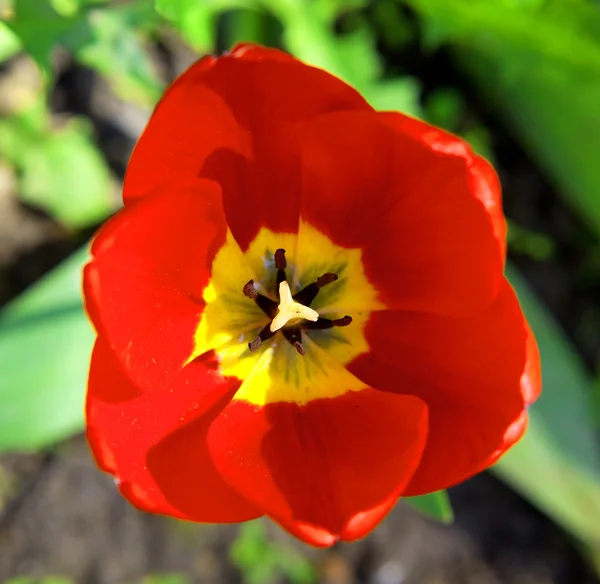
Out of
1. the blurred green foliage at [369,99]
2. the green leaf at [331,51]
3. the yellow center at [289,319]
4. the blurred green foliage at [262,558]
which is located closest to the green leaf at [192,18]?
the blurred green foliage at [369,99]

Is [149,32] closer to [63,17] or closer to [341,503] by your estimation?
[63,17]

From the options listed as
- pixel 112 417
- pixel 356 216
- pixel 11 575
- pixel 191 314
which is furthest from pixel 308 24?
pixel 11 575

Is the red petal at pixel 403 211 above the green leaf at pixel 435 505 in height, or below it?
above

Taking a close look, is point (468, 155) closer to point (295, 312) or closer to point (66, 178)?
point (295, 312)

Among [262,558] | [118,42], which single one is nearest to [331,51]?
[118,42]

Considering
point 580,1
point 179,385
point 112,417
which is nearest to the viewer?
point 112,417

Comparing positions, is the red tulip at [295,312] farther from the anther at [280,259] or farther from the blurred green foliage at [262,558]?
the blurred green foliage at [262,558]
